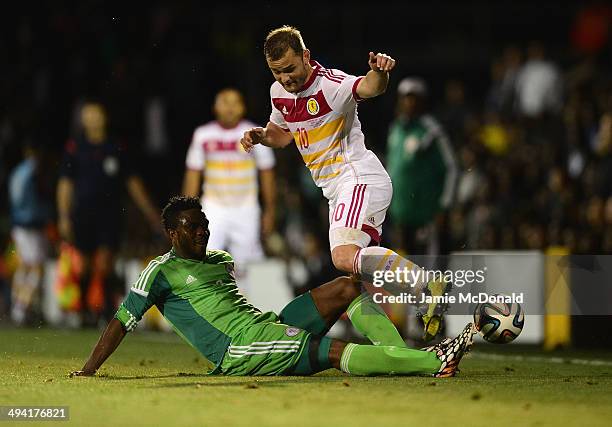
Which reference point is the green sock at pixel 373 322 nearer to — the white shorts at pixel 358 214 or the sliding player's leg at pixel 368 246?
the sliding player's leg at pixel 368 246

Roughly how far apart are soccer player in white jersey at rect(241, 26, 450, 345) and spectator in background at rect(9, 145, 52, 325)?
8.67 metres

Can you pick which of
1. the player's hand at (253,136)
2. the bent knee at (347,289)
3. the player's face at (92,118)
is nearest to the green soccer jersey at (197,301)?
the bent knee at (347,289)

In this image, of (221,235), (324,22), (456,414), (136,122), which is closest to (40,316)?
(136,122)

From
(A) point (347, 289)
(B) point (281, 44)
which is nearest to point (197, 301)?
(A) point (347, 289)

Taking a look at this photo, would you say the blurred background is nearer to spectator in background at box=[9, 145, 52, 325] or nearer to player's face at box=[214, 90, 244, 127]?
spectator in background at box=[9, 145, 52, 325]

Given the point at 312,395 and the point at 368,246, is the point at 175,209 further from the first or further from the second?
the point at 312,395

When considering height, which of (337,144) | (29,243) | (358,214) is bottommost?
(29,243)

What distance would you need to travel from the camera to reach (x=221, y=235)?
41.8ft

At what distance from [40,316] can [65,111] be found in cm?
478

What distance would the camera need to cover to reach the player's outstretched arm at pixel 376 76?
26.0 feet

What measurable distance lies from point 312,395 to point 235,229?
5.74m

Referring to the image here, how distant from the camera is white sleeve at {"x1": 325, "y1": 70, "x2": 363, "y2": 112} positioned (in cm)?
860

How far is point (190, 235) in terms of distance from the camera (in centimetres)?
835

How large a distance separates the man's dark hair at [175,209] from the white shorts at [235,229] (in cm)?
422
